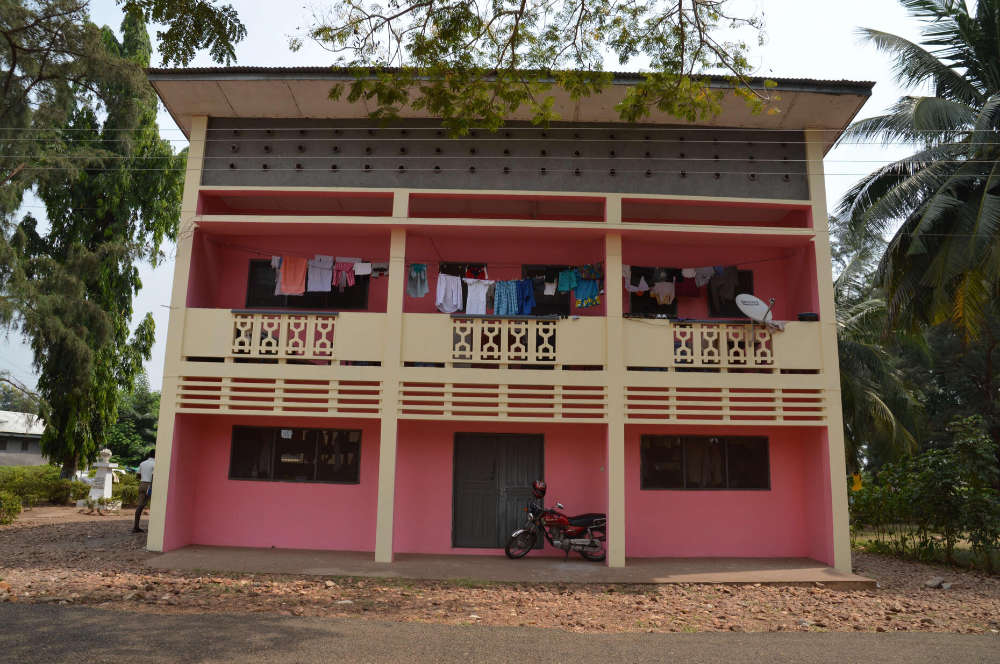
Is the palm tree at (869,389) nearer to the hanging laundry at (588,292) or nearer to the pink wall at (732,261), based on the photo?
the pink wall at (732,261)

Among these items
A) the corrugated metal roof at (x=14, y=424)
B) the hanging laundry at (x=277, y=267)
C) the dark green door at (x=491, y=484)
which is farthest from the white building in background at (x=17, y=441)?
the dark green door at (x=491, y=484)

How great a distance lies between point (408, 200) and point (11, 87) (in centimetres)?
1100

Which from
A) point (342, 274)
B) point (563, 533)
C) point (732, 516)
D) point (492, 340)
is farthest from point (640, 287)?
point (342, 274)

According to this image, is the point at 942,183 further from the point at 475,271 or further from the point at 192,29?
the point at 192,29

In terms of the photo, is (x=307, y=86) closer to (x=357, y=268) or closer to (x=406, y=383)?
(x=357, y=268)

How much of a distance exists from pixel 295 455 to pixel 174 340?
9.09 ft

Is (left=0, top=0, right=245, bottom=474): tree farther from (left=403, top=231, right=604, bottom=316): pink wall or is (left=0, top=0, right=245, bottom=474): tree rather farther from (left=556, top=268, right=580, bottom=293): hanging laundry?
(left=556, top=268, right=580, bottom=293): hanging laundry

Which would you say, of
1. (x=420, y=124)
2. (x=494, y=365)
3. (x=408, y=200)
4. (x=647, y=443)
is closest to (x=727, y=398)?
(x=647, y=443)

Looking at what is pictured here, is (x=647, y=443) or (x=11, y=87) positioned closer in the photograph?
(x=647, y=443)

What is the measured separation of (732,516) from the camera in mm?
11555

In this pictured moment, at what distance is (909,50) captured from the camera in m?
14.9

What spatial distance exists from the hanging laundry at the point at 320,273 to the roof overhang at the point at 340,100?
2.42 meters

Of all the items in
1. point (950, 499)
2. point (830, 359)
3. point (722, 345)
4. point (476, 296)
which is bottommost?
point (950, 499)

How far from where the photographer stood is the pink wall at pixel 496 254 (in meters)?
12.3
